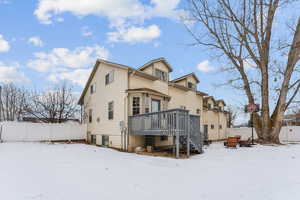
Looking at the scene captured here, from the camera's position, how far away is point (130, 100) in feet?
43.6

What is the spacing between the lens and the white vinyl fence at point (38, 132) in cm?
1559

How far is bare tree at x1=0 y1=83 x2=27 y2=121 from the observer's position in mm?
29141

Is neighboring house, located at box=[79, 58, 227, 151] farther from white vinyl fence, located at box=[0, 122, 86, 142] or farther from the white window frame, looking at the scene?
white vinyl fence, located at box=[0, 122, 86, 142]

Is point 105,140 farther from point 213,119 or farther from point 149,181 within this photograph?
point 213,119

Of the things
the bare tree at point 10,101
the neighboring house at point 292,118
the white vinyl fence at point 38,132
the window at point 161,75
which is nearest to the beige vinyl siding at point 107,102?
the white vinyl fence at point 38,132

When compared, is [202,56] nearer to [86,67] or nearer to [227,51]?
[227,51]

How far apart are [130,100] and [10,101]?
26.2m

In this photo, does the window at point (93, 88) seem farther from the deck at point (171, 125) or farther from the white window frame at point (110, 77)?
the deck at point (171, 125)

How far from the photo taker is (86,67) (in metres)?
24.0

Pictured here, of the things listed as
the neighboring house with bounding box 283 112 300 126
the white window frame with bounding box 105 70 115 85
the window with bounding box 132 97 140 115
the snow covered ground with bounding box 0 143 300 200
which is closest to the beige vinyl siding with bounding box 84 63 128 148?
the white window frame with bounding box 105 70 115 85

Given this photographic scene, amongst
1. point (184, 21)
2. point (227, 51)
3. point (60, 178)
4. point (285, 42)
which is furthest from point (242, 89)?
point (60, 178)

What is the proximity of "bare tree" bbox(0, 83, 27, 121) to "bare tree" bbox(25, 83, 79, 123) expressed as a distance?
4.48m

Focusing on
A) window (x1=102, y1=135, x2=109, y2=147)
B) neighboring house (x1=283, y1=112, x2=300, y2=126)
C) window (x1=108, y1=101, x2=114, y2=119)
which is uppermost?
window (x1=108, y1=101, x2=114, y2=119)

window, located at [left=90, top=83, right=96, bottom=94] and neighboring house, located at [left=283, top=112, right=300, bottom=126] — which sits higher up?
window, located at [left=90, top=83, right=96, bottom=94]
